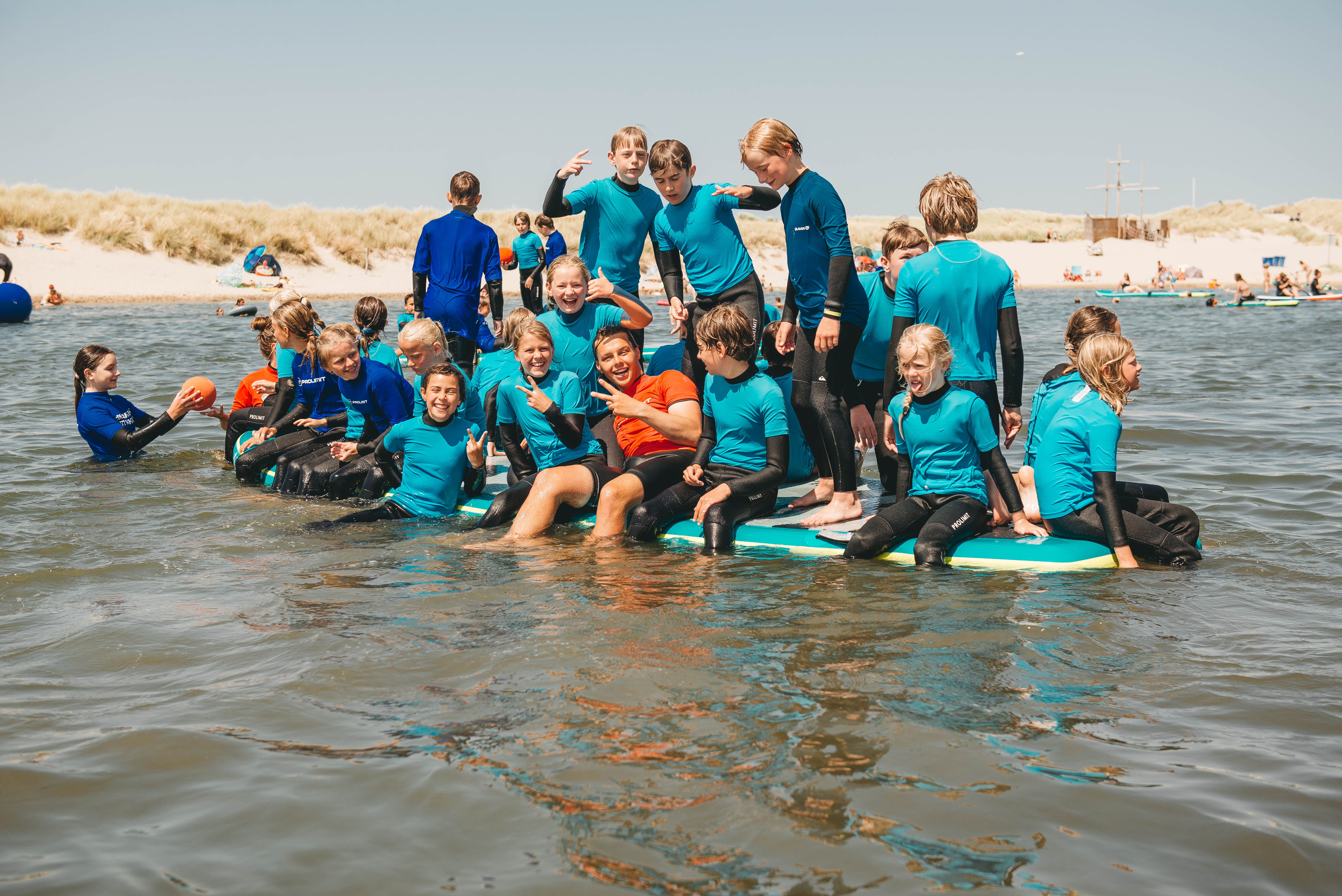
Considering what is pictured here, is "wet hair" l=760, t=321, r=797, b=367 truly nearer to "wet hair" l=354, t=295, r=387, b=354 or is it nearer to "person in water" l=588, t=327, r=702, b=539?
"person in water" l=588, t=327, r=702, b=539

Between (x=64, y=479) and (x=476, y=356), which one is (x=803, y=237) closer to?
(x=476, y=356)

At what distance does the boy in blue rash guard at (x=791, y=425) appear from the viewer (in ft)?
21.4

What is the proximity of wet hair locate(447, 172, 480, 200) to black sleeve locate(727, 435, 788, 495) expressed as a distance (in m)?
3.87

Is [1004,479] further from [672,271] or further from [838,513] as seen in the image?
[672,271]

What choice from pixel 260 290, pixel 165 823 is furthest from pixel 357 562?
pixel 260 290

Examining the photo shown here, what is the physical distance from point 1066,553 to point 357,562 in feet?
12.5

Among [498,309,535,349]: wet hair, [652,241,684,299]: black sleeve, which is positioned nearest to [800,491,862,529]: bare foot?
[652,241,684,299]: black sleeve

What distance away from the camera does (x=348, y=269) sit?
3850 cm

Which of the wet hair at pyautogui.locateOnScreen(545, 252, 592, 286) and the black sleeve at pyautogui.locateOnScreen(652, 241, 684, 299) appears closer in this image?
the black sleeve at pyautogui.locateOnScreen(652, 241, 684, 299)

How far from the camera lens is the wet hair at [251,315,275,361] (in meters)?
8.83

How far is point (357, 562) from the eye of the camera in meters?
5.62

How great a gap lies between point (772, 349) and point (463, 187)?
10.3ft

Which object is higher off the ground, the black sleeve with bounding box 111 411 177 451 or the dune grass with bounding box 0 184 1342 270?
the dune grass with bounding box 0 184 1342 270

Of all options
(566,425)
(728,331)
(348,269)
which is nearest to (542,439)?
(566,425)
